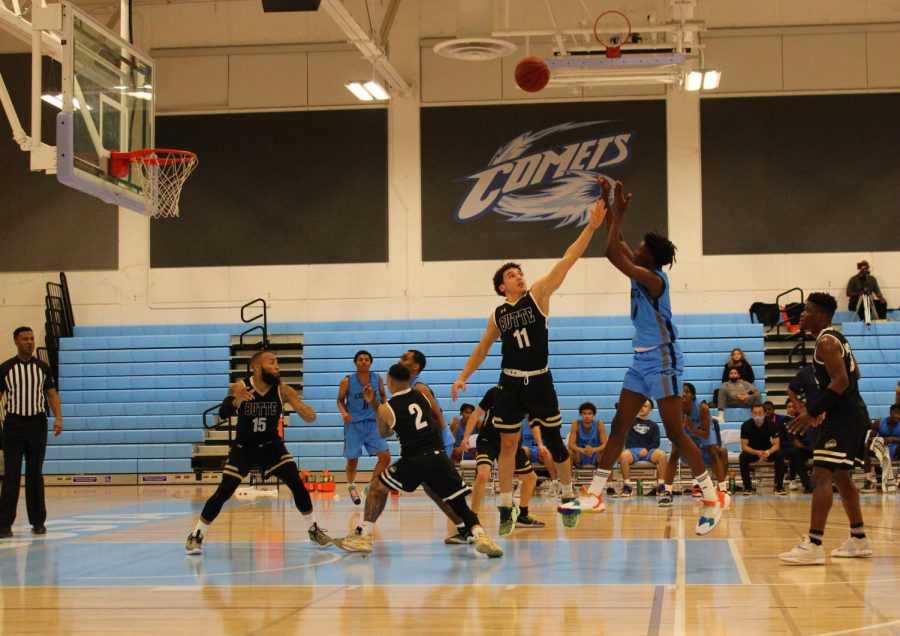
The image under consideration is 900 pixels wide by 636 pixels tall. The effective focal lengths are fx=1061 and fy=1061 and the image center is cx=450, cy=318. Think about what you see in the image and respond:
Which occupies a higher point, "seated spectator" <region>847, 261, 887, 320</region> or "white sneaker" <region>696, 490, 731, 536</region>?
"seated spectator" <region>847, 261, 887, 320</region>

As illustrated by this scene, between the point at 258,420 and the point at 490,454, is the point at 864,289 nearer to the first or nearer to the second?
the point at 490,454

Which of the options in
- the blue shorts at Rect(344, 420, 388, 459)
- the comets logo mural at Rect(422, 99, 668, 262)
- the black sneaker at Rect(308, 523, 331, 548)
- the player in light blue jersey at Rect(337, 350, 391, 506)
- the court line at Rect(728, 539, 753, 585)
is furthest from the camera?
the comets logo mural at Rect(422, 99, 668, 262)

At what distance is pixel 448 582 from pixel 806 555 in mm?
2402

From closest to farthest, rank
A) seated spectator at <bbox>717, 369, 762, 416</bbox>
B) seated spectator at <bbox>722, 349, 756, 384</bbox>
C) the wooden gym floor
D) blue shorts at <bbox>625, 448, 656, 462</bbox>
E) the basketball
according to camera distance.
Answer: the wooden gym floor
the basketball
blue shorts at <bbox>625, 448, 656, 462</bbox>
seated spectator at <bbox>717, 369, 762, 416</bbox>
seated spectator at <bbox>722, 349, 756, 384</bbox>

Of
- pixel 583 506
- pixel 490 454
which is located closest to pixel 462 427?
pixel 490 454

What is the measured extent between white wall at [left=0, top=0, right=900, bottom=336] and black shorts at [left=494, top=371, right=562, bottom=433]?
39.8 feet

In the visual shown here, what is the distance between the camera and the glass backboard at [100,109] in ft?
31.3

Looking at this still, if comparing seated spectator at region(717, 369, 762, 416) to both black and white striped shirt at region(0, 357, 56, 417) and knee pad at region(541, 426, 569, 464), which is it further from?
black and white striped shirt at region(0, 357, 56, 417)

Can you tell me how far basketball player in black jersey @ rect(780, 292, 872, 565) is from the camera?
6922mm

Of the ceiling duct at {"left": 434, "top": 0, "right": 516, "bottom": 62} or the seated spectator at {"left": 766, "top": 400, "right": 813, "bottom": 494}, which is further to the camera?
the seated spectator at {"left": 766, "top": 400, "right": 813, "bottom": 494}

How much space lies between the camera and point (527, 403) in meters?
8.01

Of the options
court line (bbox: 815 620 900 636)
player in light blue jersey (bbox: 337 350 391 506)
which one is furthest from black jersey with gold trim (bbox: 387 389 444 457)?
player in light blue jersey (bbox: 337 350 391 506)

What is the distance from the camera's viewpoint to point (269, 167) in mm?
20891

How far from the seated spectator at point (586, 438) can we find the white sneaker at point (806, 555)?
8214 millimetres
